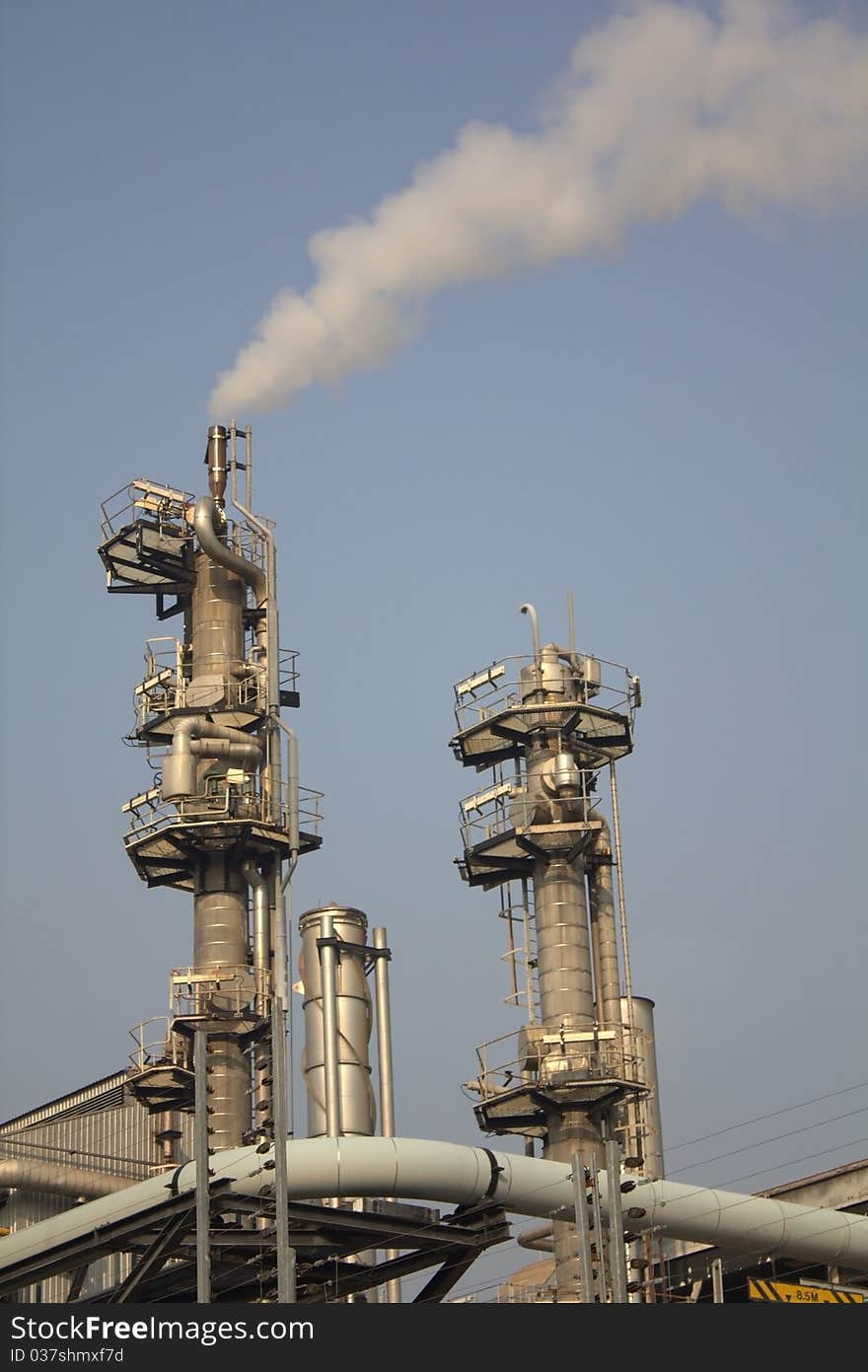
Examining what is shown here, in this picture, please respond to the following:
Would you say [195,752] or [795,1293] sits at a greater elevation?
[195,752]

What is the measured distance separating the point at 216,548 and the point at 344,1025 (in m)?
14.5

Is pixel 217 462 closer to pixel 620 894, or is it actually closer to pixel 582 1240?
pixel 620 894

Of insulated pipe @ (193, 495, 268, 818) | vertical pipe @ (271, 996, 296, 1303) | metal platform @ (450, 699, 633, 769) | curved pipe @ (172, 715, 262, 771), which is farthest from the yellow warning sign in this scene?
curved pipe @ (172, 715, 262, 771)

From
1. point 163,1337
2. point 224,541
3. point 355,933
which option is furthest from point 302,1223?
point 224,541

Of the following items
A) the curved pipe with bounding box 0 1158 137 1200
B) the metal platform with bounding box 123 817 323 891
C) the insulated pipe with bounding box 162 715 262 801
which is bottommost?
the curved pipe with bounding box 0 1158 137 1200

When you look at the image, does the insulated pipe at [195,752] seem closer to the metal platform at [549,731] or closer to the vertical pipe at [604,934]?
the metal platform at [549,731]

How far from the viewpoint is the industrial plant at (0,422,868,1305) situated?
3669 cm

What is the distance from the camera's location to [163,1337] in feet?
71.3

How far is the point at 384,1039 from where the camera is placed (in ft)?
144

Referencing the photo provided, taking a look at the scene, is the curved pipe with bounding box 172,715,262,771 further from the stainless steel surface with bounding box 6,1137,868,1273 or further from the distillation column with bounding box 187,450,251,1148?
the stainless steel surface with bounding box 6,1137,868,1273

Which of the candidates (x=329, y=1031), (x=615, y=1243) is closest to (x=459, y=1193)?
(x=615, y=1243)
